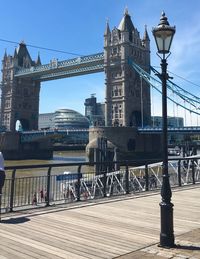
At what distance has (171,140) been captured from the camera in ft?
379

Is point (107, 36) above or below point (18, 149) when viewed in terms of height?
above

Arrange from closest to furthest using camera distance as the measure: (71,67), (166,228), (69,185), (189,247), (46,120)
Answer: (189,247), (166,228), (69,185), (71,67), (46,120)

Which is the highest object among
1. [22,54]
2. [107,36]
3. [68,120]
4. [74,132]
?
[22,54]

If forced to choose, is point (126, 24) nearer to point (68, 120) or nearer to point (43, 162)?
point (43, 162)

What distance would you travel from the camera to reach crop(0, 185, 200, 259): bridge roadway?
5176 millimetres

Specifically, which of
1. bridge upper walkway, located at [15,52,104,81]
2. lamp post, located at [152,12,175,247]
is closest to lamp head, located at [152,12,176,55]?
lamp post, located at [152,12,175,247]

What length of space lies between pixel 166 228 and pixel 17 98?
107 m

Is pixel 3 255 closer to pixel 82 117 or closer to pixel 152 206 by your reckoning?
pixel 152 206

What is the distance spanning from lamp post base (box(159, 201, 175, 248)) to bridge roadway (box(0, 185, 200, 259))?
0.14m

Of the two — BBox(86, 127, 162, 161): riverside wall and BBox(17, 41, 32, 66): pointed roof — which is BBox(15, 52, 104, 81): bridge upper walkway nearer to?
BBox(17, 41, 32, 66): pointed roof

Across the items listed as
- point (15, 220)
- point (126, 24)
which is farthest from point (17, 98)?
point (15, 220)

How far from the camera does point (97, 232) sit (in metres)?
6.34

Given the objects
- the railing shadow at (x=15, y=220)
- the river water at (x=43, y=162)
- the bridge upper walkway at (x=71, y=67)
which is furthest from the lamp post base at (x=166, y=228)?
the bridge upper walkway at (x=71, y=67)

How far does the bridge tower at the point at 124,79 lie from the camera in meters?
78.2
